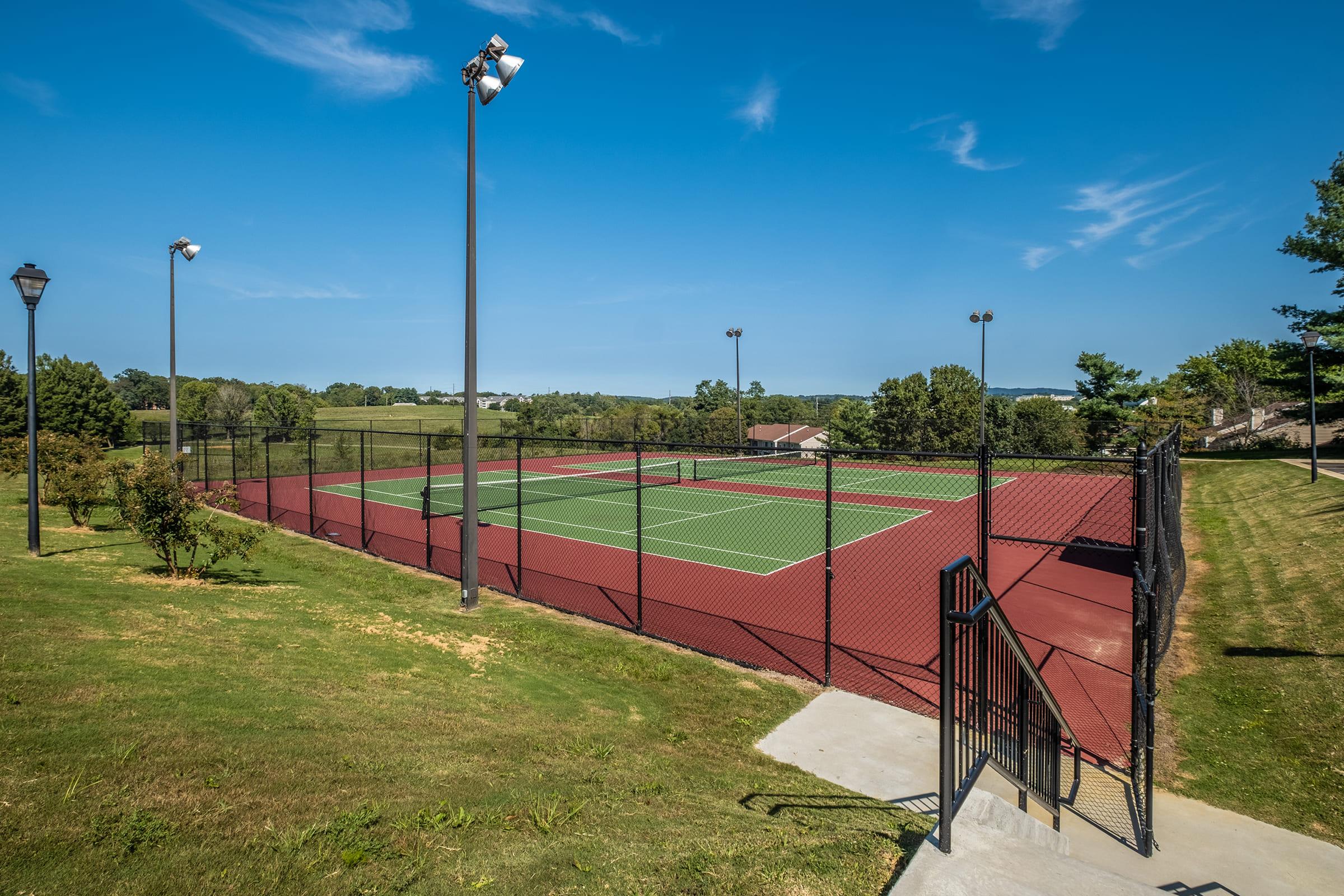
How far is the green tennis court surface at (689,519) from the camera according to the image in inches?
657

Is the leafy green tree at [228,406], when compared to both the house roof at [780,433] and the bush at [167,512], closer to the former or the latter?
the house roof at [780,433]

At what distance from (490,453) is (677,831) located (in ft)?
127

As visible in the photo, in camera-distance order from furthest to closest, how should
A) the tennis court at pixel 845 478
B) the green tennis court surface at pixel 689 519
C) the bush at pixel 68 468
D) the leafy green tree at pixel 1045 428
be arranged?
the leafy green tree at pixel 1045 428
the tennis court at pixel 845 478
the green tennis court surface at pixel 689 519
the bush at pixel 68 468

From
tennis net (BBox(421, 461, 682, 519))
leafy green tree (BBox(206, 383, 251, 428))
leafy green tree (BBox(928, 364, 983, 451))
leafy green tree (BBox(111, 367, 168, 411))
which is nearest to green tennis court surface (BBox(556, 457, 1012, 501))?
tennis net (BBox(421, 461, 682, 519))

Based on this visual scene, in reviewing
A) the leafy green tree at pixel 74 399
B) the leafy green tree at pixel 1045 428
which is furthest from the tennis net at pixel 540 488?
the leafy green tree at pixel 74 399

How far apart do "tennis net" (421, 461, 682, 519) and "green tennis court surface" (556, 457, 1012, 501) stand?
7.99 ft

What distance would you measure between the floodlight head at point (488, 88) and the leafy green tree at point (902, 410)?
35775 mm

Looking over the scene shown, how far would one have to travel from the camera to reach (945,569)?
3.05 metres

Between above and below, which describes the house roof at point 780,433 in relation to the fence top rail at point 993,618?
above

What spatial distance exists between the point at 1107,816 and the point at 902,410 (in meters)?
43.9

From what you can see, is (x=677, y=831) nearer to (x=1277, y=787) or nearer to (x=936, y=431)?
(x=1277, y=787)

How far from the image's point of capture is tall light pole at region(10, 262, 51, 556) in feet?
31.7

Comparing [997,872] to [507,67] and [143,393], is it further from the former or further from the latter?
[143,393]

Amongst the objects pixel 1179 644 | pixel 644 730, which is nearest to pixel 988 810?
pixel 644 730
